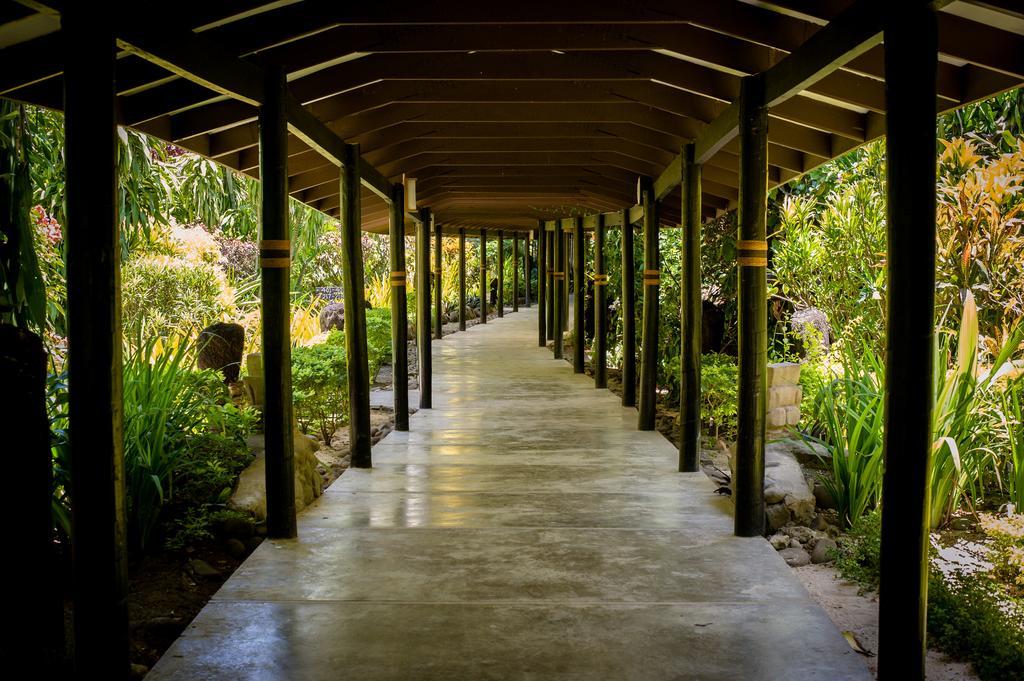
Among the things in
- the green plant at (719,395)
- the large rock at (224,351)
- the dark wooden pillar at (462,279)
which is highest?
the dark wooden pillar at (462,279)

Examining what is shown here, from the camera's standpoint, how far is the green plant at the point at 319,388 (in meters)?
7.41

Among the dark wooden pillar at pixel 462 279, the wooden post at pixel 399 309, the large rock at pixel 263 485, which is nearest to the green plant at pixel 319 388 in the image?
the wooden post at pixel 399 309

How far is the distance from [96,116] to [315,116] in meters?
2.78

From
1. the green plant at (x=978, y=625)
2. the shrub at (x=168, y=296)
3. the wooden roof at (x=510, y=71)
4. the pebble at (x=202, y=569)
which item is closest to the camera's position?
the green plant at (x=978, y=625)

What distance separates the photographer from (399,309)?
7465mm

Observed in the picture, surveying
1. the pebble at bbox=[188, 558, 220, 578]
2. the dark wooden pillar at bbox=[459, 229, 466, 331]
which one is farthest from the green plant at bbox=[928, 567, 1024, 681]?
the dark wooden pillar at bbox=[459, 229, 466, 331]

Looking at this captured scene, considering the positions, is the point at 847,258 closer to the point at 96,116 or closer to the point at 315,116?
the point at 315,116

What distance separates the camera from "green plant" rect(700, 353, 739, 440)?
7.75 metres

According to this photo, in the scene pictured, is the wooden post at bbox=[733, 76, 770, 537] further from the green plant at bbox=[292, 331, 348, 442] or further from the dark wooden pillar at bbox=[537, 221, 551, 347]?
the dark wooden pillar at bbox=[537, 221, 551, 347]

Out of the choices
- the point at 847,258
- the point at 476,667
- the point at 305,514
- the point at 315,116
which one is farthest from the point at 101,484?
the point at 847,258

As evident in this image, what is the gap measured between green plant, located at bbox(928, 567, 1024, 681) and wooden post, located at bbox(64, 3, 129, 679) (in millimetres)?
2742

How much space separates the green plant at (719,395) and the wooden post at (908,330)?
465 centimetres

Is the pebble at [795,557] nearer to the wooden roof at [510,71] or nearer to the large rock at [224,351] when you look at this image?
the wooden roof at [510,71]

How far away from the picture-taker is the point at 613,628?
330 cm
